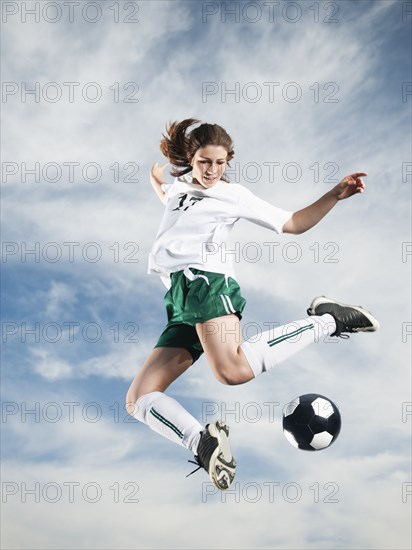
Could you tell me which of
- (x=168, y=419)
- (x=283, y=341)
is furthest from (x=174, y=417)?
(x=283, y=341)

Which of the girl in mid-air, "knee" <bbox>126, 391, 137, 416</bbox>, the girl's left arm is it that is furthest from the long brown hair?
"knee" <bbox>126, 391, 137, 416</bbox>

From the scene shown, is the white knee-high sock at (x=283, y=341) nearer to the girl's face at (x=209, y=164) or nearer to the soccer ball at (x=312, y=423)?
the soccer ball at (x=312, y=423)

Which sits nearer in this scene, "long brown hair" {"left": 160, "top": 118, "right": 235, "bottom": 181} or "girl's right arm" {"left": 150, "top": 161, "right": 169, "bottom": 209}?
"long brown hair" {"left": 160, "top": 118, "right": 235, "bottom": 181}

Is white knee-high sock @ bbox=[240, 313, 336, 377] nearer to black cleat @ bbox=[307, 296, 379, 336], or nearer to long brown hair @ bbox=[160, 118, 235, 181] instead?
black cleat @ bbox=[307, 296, 379, 336]

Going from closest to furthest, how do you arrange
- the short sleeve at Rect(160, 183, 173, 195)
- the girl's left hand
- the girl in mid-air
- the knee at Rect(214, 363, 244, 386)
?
the knee at Rect(214, 363, 244, 386) < the girl in mid-air < the girl's left hand < the short sleeve at Rect(160, 183, 173, 195)

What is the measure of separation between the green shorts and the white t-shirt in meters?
0.10

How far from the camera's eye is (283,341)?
19.4ft

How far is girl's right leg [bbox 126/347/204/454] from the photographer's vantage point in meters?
5.77

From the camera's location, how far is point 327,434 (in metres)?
6.21

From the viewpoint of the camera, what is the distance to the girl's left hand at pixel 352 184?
19.7 ft

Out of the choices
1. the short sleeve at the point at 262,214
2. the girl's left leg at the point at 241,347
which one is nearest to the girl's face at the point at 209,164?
the short sleeve at the point at 262,214

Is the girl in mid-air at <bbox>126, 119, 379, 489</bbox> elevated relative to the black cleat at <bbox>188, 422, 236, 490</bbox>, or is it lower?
elevated

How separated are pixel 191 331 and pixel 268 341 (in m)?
0.77

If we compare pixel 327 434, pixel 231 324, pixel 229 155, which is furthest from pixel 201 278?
pixel 327 434
